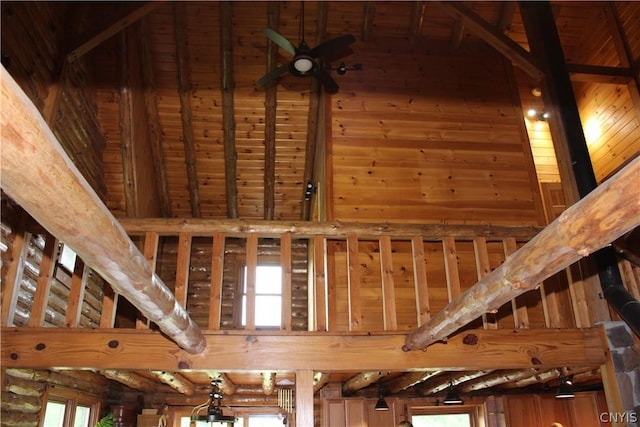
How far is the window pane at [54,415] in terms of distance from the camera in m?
5.44

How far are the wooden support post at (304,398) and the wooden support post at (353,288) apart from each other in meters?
0.50

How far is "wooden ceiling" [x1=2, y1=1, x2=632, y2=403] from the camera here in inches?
223

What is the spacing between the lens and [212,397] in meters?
5.37

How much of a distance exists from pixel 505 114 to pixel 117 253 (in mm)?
5552

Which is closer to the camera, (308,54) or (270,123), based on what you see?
(308,54)

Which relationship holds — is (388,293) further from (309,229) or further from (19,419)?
(19,419)

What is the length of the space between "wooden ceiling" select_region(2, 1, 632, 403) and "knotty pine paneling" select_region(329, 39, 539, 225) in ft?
0.45

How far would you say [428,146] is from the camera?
5.82m

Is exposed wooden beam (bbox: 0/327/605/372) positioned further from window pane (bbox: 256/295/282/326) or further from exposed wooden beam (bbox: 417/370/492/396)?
window pane (bbox: 256/295/282/326)

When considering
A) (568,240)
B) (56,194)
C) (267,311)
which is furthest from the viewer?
(267,311)

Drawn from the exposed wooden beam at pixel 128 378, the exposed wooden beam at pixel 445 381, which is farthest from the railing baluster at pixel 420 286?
the exposed wooden beam at pixel 128 378

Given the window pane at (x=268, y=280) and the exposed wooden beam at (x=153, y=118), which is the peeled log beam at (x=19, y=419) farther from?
the window pane at (x=268, y=280)

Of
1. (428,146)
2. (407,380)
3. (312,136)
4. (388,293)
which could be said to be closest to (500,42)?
(428,146)

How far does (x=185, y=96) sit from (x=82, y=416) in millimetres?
4555
